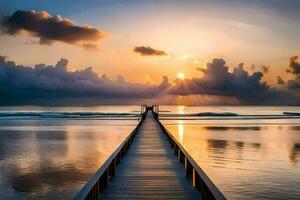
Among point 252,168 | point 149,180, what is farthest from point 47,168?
point 252,168

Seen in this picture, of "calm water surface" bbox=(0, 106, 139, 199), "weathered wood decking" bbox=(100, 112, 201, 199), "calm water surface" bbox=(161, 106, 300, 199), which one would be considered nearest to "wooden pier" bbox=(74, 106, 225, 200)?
"weathered wood decking" bbox=(100, 112, 201, 199)

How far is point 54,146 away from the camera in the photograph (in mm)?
28156

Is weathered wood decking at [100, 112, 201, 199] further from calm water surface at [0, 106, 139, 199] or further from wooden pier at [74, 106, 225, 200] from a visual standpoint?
calm water surface at [0, 106, 139, 199]

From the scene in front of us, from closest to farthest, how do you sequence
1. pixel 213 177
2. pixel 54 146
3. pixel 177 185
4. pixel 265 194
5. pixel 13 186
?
pixel 177 185 → pixel 265 194 → pixel 13 186 → pixel 213 177 → pixel 54 146

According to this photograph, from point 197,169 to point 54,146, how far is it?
69.7 feet

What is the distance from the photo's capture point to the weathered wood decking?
9000 mm

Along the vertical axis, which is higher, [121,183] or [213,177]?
[121,183]

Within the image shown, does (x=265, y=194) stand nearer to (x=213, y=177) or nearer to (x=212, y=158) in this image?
(x=213, y=177)

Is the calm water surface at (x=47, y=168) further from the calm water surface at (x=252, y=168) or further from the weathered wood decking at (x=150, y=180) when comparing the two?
the calm water surface at (x=252, y=168)

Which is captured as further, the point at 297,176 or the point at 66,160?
the point at 66,160

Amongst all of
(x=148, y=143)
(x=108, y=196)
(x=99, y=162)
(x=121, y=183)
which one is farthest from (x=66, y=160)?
(x=108, y=196)

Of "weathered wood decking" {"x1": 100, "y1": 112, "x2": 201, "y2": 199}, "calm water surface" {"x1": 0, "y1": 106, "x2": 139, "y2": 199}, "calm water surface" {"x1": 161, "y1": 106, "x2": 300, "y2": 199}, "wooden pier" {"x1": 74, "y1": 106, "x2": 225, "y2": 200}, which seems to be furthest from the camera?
"calm water surface" {"x1": 0, "y1": 106, "x2": 139, "y2": 199}

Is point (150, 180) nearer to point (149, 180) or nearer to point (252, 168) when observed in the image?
point (149, 180)

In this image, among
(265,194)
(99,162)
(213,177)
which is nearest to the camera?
(265,194)
